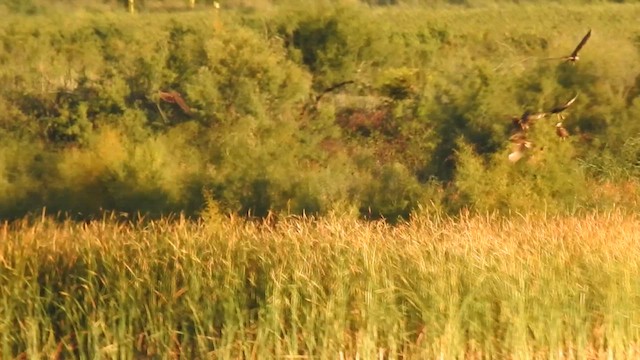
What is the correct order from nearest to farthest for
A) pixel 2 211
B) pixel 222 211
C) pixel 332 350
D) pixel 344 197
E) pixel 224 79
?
1. pixel 332 350
2. pixel 222 211
3. pixel 344 197
4. pixel 2 211
5. pixel 224 79

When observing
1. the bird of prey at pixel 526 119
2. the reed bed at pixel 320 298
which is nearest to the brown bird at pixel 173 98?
the bird of prey at pixel 526 119

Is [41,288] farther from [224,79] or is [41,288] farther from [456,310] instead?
[224,79]

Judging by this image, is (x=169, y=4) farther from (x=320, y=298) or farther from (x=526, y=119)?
(x=320, y=298)

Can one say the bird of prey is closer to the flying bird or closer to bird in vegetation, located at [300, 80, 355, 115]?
the flying bird

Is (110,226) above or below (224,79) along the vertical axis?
above

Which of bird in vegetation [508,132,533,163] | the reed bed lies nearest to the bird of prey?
bird in vegetation [508,132,533,163]

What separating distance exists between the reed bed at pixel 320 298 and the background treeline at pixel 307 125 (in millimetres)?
7489

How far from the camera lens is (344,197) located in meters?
19.7

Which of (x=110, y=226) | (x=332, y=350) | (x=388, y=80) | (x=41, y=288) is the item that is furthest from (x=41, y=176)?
(x=332, y=350)

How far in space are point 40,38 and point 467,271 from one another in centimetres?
3306

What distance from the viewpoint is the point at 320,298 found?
7.96 m

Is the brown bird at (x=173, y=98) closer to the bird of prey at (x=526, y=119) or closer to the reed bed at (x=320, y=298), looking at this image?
the bird of prey at (x=526, y=119)

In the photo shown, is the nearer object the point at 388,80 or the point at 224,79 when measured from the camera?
the point at 224,79

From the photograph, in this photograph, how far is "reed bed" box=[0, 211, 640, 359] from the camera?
7688 mm
